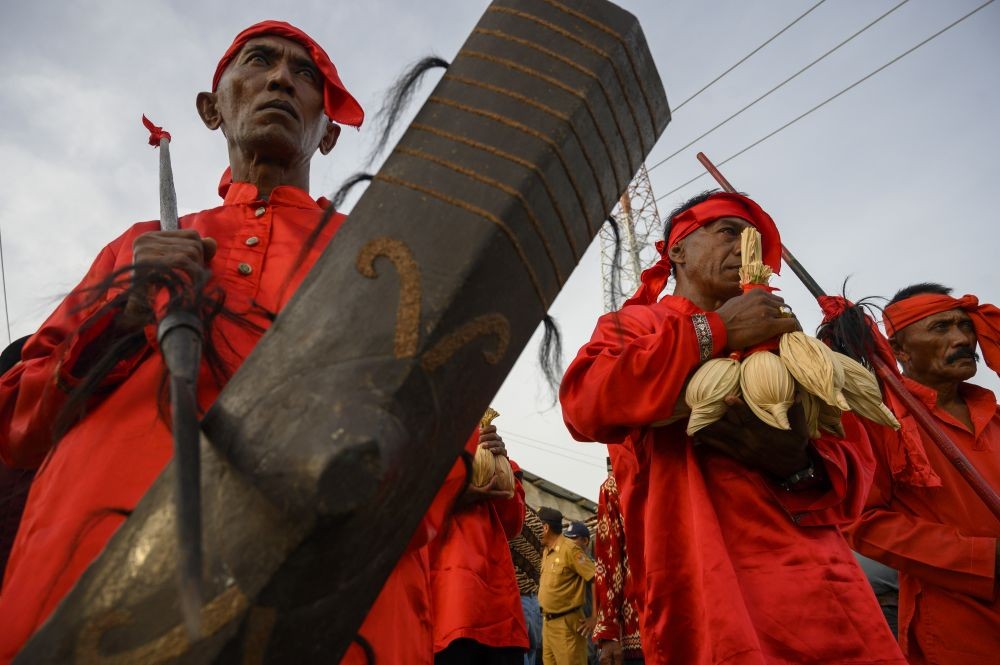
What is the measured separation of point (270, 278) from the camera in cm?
195

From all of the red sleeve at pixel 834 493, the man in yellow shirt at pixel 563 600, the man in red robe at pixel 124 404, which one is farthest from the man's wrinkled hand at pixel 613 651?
the man in yellow shirt at pixel 563 600

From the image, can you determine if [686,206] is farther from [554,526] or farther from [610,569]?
[554,526]

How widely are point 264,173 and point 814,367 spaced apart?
177cm

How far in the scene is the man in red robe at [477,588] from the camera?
4.86 metres

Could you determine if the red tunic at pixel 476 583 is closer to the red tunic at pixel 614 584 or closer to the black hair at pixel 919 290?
the red tunic at pixel 614 584

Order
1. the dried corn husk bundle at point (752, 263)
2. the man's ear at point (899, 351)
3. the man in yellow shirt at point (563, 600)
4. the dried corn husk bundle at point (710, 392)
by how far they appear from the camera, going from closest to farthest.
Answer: the dried corn husk bundle at point (710, 392) < the dried corn husk bundle at point (752, 263) < the man's ear at point (899, 351) < the man in yellow shirt at point (563, 600)

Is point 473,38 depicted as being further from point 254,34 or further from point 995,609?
point 995,609

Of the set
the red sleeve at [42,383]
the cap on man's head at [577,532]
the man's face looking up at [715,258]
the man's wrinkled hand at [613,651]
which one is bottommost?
the man's wrinkled hand at [613,651]

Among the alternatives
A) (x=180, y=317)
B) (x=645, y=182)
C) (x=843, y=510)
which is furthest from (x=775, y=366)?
(x=645, y=182)

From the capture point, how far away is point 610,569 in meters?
4.06

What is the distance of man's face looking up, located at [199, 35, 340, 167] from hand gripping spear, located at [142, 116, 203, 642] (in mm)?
1369

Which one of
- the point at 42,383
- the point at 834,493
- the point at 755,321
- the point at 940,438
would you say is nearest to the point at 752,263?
the point at 755,321

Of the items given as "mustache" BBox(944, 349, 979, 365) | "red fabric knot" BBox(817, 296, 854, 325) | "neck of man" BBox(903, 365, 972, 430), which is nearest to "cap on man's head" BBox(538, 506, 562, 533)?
"neck of man" BBox(903, 365, 972, 430)

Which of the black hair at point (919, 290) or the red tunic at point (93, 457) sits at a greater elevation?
the black hair at point (919, 290)
